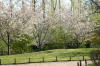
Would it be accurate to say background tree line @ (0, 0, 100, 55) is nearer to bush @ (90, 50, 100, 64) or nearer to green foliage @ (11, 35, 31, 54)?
green foliage @ (11, 35, 31, 54)

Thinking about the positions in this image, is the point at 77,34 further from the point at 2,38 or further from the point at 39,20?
the point at 2,38

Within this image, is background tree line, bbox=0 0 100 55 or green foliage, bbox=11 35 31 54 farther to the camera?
green foliage, bbox=11 35 31 54

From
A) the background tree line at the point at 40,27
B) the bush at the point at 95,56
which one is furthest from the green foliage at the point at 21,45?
the bush at the point at 95,56

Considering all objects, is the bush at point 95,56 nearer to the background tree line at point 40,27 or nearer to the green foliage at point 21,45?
the background tree line at point 40,27

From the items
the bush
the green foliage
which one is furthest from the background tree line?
the bush

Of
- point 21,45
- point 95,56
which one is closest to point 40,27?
point 21,45

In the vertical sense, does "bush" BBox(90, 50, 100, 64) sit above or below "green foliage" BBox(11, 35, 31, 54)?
above

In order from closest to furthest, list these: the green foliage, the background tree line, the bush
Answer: the bush → the background tree line → the green foliage

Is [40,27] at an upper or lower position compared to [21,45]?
upper

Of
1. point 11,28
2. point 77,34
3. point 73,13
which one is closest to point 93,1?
point 11,28

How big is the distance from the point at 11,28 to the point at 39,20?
617cm

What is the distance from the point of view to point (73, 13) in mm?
40656

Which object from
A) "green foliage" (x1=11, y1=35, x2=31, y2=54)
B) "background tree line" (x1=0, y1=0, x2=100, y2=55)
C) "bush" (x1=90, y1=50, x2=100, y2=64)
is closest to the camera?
"bush" (x1=90, y1=50, x2=100, y2=64)

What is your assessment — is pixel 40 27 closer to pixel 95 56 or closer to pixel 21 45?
pixel 21 45
